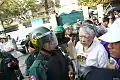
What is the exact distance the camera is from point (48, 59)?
3.31 m

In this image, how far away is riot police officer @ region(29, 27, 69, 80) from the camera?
3195mm

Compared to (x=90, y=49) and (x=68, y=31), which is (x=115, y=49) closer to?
(x=90, y=49)

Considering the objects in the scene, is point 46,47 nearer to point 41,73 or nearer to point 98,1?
point 41,73

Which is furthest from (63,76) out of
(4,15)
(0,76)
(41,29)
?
(4,15)

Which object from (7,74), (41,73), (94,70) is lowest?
(7,74)

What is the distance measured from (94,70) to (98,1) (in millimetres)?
26788

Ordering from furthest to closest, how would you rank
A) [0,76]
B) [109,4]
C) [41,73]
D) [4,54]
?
[109,4], [4,54], [0,76], [41,73]

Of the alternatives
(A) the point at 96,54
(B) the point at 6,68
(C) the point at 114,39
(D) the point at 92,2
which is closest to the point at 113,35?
(C) the point at 114,39

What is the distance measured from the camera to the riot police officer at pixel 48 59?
3.20m

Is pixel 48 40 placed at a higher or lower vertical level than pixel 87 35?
higher

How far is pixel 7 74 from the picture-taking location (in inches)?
174

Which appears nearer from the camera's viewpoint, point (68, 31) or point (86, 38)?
point (86, 38)

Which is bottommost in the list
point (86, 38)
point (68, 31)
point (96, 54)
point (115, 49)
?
point (68, 31)

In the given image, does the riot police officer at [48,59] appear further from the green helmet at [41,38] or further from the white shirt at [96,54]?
the white shirt at [96,54]
